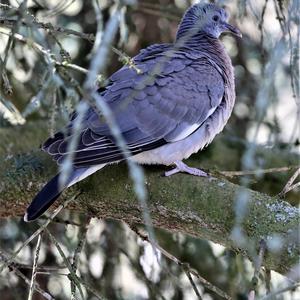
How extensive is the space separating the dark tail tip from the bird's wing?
0.27 metres

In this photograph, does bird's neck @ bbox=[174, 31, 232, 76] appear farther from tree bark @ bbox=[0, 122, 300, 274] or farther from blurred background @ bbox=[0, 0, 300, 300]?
tree bark @ bbox=[0, 122, 300, 274]

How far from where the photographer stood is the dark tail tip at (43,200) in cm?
228

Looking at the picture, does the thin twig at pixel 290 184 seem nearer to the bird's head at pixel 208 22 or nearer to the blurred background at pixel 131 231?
the blurred background at pixel 131 231

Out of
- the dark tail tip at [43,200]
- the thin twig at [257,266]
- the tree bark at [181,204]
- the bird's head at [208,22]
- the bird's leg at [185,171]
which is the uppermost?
the bird's head at [208,22]

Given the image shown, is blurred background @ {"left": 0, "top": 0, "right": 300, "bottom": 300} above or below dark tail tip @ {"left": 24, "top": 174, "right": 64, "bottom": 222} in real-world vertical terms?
above

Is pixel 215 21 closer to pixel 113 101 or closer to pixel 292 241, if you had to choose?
pixel 113 101

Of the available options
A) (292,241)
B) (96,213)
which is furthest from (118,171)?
(292,241)

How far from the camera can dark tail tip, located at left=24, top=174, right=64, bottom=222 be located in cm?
228

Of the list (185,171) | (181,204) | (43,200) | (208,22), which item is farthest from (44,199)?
(208,22)

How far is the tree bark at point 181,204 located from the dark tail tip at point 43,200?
0.49ft

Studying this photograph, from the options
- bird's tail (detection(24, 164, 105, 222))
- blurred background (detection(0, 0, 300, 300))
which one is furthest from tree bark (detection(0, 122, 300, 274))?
Answer: blurred background (detection(0, 0, 300, 300))

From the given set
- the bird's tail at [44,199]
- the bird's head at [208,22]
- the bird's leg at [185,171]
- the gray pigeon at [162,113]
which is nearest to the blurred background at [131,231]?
the bird's head at [208,22]

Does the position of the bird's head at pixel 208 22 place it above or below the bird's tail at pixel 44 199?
above

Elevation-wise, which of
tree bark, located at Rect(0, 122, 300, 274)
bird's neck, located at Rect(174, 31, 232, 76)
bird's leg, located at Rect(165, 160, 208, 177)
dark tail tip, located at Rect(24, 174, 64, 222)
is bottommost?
dark tail tip, located at Rect(24, 174, 64, 222)
